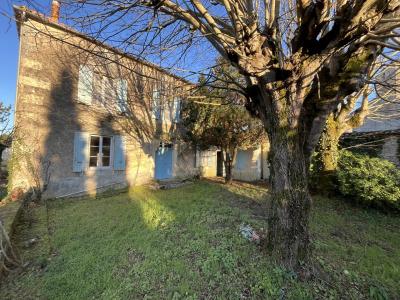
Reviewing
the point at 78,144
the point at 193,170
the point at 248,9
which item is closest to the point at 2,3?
the point at 248,9

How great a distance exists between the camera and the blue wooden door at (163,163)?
11547 mm

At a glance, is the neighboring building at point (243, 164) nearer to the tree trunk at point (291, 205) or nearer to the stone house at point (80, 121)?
the stone house at point (80, 121)

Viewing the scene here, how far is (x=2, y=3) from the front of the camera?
253cm

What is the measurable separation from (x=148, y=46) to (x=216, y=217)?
12.4 feet

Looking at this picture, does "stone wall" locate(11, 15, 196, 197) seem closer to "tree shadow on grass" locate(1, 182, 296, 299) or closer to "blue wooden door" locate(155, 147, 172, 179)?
"blue wooden door" locate(155, 147, 172, 179)

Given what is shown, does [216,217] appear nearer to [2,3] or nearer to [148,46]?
[148,46]

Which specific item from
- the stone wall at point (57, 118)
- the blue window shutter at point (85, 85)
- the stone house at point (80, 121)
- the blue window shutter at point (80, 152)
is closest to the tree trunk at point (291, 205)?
the stone house at point (80, 121)

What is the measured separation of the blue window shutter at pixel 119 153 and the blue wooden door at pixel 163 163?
6.77 feet

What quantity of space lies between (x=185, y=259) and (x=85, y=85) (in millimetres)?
8211

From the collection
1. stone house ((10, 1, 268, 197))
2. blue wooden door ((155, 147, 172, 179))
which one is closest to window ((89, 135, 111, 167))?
stone house ((10, 1, 268, 197))

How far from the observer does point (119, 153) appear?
973 cm

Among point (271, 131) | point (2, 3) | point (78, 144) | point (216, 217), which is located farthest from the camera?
point (78, 144)

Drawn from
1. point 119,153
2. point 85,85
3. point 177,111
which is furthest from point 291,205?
point 177,111

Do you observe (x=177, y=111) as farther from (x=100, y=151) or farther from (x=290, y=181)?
(x=290, y=181)
